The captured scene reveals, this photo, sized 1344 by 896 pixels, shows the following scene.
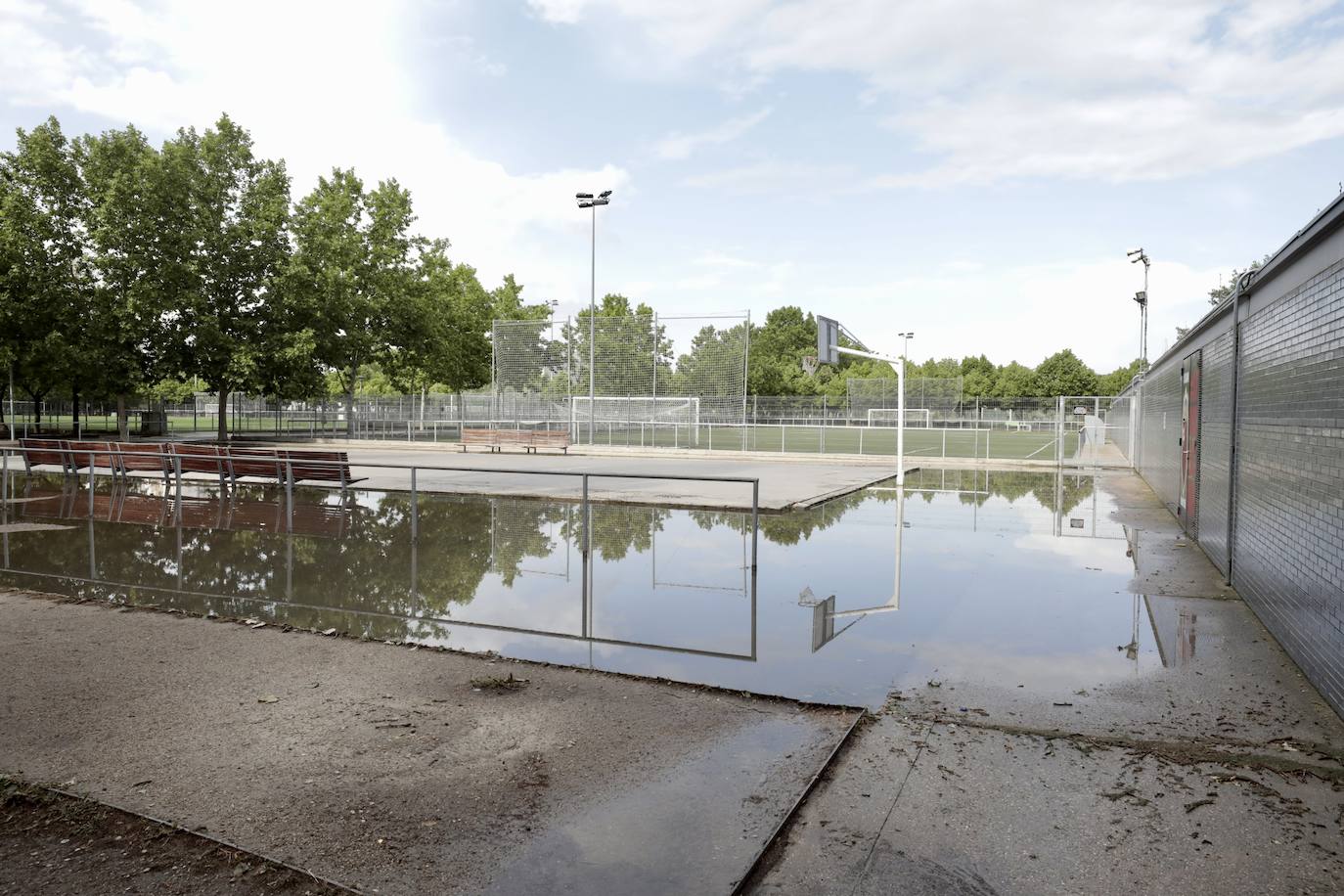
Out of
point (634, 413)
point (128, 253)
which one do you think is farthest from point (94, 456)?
point (128, 253)

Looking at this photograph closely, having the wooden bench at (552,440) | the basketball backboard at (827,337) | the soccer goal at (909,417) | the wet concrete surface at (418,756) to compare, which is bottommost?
the wet concrete surface at (418,756)

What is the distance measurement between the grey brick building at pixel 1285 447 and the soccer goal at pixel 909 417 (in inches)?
1909

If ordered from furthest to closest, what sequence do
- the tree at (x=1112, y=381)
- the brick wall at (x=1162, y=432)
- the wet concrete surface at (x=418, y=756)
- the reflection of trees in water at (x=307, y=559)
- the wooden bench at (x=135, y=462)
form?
the tree at (x=1112, y=381), the wooden bench at (x=135, y=462), the brick wall at (x=1162, y=432), the reflection of trees in water at (x=307, y=559), the wet concrete surface at (x=418, y=756)

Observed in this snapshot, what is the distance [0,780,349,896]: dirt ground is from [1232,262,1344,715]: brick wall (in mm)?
5637

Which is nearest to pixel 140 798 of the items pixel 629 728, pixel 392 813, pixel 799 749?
pixel 392 813

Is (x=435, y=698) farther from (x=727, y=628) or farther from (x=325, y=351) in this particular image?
(x=325, y=351)

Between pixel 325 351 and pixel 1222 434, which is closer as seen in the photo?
pixel 1222 434

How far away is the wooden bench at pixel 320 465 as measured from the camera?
13.5 m

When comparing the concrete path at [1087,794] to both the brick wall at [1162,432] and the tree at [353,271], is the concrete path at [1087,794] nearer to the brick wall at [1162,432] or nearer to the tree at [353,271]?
the brick wall at [1162,432]

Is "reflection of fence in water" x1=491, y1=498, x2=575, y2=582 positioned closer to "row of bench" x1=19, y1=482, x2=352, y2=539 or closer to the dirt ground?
"row of bench" x1=19, y1=482, x2=352, y2=539

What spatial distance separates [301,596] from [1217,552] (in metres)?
9.67

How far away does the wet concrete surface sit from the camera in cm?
358

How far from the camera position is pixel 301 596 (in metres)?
8.30

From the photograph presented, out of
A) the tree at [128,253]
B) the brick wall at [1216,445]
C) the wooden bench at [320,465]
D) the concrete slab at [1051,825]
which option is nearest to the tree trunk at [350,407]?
the tree at [128,253]
